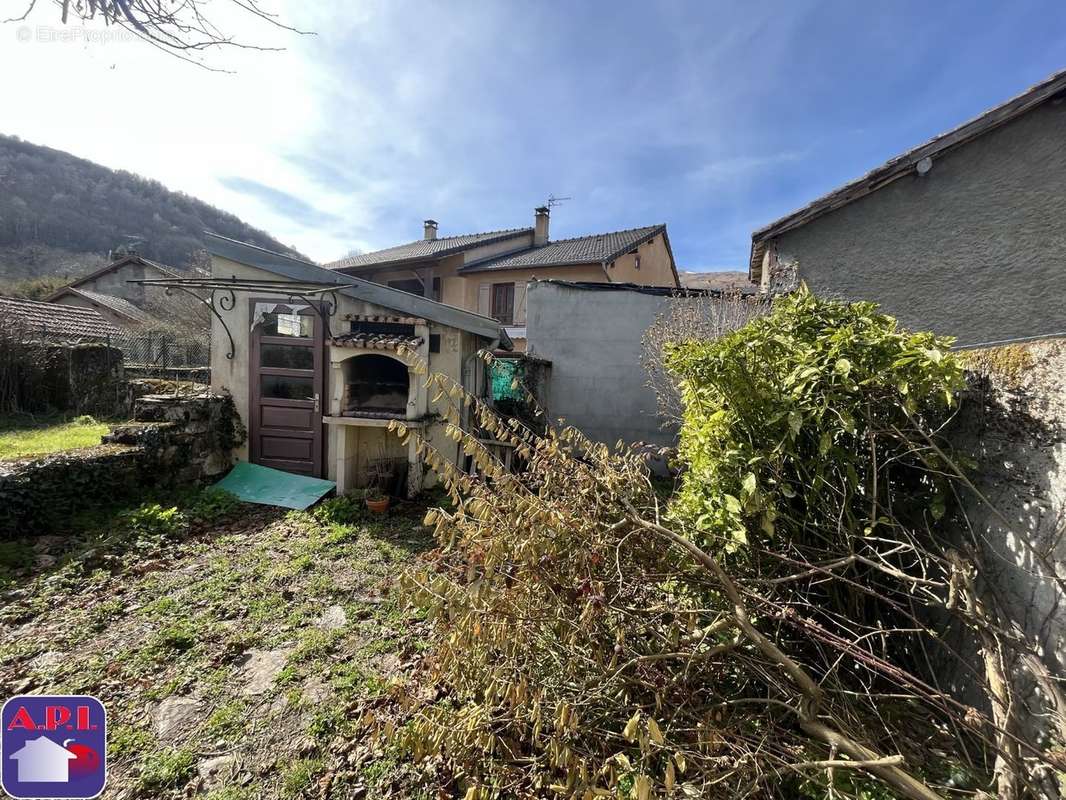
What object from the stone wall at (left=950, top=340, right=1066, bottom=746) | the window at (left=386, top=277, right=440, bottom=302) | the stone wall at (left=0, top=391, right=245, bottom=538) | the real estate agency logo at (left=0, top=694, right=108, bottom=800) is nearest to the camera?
the stone wall at (left=950, top=340, right=1066, bottom=746)

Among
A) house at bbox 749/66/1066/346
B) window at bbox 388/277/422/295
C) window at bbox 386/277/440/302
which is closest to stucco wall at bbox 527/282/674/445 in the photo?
house at bbox 749/66/1066/346

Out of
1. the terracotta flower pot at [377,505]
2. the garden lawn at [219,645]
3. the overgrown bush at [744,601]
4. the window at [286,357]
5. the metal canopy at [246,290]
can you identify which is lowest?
the garden lawn at [219,645]

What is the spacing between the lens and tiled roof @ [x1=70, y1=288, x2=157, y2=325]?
20406mm

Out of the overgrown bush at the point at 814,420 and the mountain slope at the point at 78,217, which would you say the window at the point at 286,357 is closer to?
the overgrown bush at the point at 814,420

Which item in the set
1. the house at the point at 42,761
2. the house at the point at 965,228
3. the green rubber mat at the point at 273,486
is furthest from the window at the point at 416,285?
the house at the point at 42,761

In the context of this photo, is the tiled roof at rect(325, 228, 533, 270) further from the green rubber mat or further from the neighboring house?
the green rubber mat

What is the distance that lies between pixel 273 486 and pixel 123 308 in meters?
22.5

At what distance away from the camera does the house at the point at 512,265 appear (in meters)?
18.6

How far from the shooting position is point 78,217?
113 feet

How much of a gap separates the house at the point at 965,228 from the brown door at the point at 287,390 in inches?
339

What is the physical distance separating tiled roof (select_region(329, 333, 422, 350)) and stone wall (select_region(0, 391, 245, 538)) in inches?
107

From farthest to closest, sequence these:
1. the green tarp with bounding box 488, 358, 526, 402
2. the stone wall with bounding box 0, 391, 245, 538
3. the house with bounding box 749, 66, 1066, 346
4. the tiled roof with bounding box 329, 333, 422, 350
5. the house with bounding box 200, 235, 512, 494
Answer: the green tarp with bounding box 488, 358, 526, 402, the house with bounding box 200, 235, 512, 494, the tiled roof with bounding box 329, 333, 422, 350, the house with bounding box 749, 66, 1066, 346, the stone wall with bounding box 0, 391, 245, 538

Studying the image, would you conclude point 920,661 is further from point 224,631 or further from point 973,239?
point 973,239

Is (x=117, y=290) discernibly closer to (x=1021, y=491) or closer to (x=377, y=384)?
(x=377, y=384)
